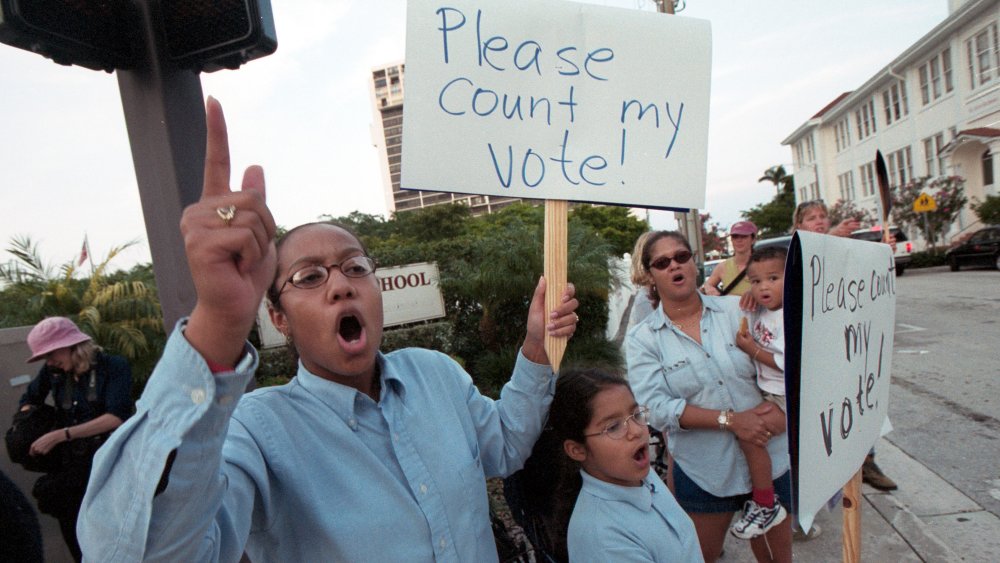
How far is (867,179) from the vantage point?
37.2m

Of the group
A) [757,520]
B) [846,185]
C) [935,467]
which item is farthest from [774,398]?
[846,185]

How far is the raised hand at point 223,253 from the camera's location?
2.79ft

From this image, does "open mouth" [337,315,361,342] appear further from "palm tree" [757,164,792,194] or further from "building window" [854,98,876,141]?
"palm tree" [757,164,792,194]

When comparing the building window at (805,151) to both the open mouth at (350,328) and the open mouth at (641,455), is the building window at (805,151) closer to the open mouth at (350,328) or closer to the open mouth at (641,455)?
the open mouth at (641,455)

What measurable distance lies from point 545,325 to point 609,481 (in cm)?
56

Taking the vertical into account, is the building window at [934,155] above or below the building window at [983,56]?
below

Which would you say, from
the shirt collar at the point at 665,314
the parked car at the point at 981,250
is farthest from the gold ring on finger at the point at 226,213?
the parked car at the point at 981,250

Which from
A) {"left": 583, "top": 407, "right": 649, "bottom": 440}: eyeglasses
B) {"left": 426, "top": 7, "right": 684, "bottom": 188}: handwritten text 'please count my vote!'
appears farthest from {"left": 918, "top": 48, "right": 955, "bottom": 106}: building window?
{"left": 583, "top": 407, "right": 649, "bottom": 440}: eyeglasses

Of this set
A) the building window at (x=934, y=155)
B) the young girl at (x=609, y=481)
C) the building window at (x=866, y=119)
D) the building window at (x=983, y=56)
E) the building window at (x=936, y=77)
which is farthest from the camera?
the building window at (x=866, y=119)

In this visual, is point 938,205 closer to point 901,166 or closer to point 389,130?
point 901,166

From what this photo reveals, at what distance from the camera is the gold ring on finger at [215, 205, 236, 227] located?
0.87 metres

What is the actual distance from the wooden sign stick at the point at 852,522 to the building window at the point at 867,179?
40.6 meters

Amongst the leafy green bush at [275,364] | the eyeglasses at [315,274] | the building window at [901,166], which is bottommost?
the leafy green bush at [275,364]

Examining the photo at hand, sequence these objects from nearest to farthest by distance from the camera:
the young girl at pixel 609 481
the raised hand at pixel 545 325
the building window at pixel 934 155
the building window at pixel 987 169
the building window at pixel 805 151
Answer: the raised hand at pixel 545 325, the young girl at pixel 609 481, the building window at pixel 987 169, the building window at pixel 934 155, the building window at pixel 805 151
